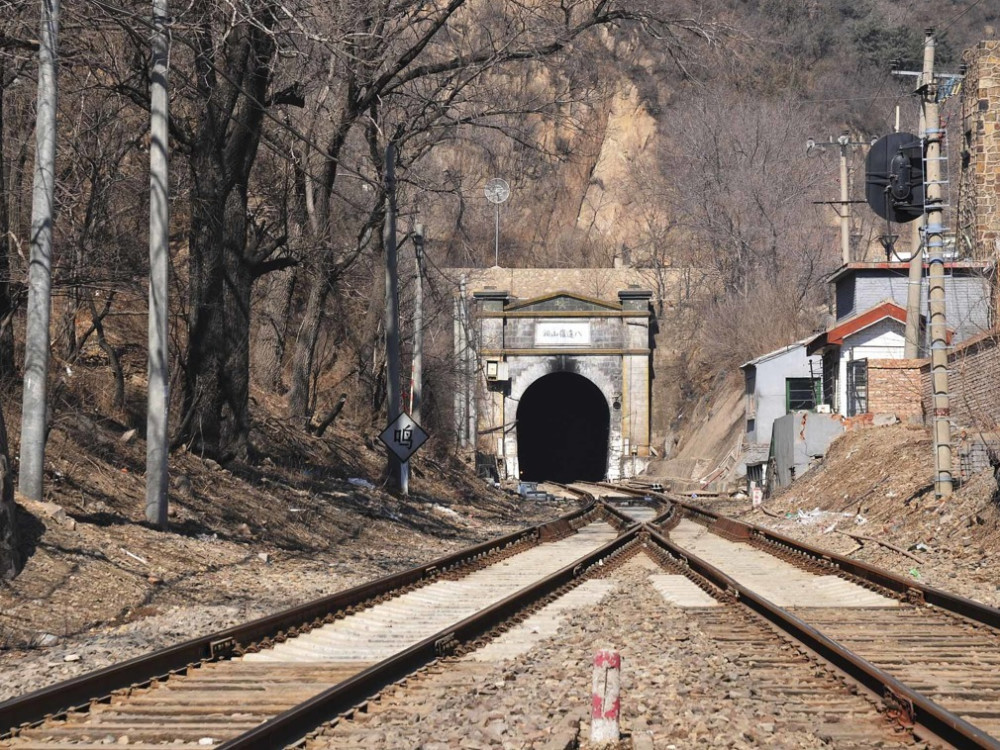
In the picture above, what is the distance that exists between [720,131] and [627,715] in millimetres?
63524

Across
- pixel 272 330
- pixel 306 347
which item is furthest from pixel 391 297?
pixel 272 330

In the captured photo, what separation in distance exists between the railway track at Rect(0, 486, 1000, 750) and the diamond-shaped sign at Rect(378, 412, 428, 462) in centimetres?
842

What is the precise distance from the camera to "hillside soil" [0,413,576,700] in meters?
9.50

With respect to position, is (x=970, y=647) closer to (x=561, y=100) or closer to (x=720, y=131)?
(x=561, y=100)

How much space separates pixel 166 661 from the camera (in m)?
7.59

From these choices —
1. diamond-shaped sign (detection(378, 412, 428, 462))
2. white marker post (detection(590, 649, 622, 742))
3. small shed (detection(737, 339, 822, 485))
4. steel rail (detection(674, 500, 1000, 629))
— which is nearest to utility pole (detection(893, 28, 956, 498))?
steel rail (detection(674, 500, 1000, 629))

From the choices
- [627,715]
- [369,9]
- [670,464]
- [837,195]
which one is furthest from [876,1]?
[627,715]

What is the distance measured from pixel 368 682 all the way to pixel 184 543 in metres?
7.17

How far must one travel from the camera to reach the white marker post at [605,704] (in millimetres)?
5812

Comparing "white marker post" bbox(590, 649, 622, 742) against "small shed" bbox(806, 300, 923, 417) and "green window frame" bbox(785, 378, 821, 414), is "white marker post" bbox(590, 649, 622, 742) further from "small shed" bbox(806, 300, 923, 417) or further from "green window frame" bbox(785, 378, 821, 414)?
"green window frame" bbox(785, 378, 821, 414)

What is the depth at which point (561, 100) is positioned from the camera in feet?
70.5

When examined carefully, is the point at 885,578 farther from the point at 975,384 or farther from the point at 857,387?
the point at 857,387

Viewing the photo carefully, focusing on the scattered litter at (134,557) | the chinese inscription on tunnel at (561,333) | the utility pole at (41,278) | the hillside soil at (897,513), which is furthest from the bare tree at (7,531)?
the chinese inscription on tunnel at (561,333)

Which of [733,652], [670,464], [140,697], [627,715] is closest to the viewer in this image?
[627,715]
